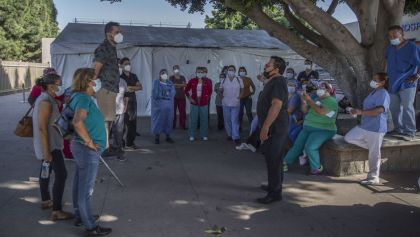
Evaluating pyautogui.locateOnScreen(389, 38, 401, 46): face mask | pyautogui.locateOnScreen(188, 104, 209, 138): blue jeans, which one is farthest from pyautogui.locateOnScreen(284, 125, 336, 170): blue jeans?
pyautogui.locateOnScreen(188, 104, 209, 138): blue jeans

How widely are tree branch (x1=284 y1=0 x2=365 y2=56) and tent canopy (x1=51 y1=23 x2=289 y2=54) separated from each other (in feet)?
20.8

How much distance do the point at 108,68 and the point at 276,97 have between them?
2.82 meters

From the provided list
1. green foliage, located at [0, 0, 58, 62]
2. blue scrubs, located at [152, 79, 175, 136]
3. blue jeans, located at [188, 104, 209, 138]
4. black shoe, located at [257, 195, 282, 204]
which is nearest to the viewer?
black shoe, located at [257, 195, 282, 204]

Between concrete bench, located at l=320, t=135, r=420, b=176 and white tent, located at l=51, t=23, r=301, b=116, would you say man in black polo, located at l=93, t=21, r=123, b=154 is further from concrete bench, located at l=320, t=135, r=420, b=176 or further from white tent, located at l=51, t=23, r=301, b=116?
white tent, located at l=51, t=23, r=301, b=116

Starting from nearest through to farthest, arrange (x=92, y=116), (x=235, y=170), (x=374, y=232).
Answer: (x=92, y=116)
(x=374, y=232)
(x=235, y=170)

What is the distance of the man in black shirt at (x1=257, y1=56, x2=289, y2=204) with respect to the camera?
5352 mm

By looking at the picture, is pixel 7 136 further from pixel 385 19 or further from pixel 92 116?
pixel 385 19

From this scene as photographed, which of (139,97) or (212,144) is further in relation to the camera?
(139,97)

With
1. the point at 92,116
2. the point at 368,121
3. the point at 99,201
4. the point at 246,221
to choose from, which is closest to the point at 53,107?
the point at 92,116

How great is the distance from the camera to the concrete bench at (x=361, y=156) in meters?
6.90

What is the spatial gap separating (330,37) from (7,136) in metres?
7.90

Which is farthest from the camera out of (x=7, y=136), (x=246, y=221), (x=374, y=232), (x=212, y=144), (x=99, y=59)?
(x=7, y=136)

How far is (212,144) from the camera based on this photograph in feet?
32.3

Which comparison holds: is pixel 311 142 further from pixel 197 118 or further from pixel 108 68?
pixel 197 118
